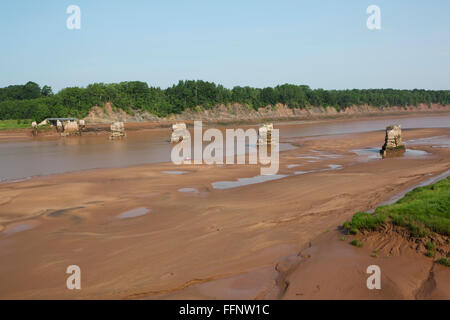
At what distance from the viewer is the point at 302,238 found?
7742 mm

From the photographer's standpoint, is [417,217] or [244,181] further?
[244,181]

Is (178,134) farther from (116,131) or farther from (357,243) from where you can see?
(357,243)

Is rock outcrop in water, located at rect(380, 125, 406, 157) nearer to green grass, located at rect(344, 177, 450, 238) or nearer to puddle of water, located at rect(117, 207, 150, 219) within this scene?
green grass, located at rect(344, 177, 450, 238)

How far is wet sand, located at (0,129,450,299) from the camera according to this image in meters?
5.95

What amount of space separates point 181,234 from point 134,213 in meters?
2.74

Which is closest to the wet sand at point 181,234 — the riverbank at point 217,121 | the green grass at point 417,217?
the green grass at point 417,217

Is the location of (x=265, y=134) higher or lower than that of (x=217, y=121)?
lower

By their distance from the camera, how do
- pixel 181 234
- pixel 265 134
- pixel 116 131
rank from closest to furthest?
pixel 181 234, pixel 265 134, pixel 116 131

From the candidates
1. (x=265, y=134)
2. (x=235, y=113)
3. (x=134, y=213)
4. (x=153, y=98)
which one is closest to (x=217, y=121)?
(x=235, y=113)

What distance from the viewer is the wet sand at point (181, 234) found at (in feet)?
19.5

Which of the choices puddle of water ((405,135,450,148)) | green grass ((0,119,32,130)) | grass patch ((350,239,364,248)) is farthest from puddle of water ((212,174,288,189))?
green grass ((0,119,32,130))

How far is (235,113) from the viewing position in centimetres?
7531
